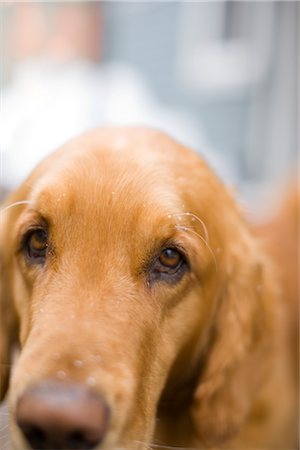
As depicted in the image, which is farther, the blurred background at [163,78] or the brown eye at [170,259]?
the blurred background at [163,78]

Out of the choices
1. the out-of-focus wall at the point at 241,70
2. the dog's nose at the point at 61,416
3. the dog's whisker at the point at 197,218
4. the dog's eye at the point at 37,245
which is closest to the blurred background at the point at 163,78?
the out-of-focus wall at the point at 241,70

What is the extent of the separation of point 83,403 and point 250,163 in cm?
500

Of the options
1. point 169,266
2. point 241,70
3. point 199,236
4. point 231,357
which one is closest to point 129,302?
point 169,266

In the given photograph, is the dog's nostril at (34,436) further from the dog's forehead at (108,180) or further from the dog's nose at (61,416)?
the dog's forehead at (108,180)

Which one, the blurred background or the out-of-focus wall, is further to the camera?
the out-of-focus wall

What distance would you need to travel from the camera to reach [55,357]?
1.65 meters

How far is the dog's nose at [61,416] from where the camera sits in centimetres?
145

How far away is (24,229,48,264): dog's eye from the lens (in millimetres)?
1999

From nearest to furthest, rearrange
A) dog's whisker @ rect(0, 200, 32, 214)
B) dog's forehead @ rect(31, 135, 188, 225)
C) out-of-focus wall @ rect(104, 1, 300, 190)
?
dog's forehead @ rect(31, 135, 188, 225)
dog's whisker @ rect(0, 200, 32, 214)
out-of-focus wall @ rect(104, 1, 300, 190)

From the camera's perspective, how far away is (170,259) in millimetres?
2035

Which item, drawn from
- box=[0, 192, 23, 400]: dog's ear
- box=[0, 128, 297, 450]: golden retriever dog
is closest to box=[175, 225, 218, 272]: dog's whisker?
box=[0, 128, 297, 450]: golden retriever dog

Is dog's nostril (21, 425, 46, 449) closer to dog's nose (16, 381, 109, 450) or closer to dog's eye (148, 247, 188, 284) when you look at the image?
dog's nose (16, 381, 109, 450)

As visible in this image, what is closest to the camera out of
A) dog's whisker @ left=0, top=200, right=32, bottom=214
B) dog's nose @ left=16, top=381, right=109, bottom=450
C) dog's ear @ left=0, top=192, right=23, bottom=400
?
dog's nose @ left=16, top=381, right=109, bottom=450

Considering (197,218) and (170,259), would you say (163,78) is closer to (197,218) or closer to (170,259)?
(197,218)
